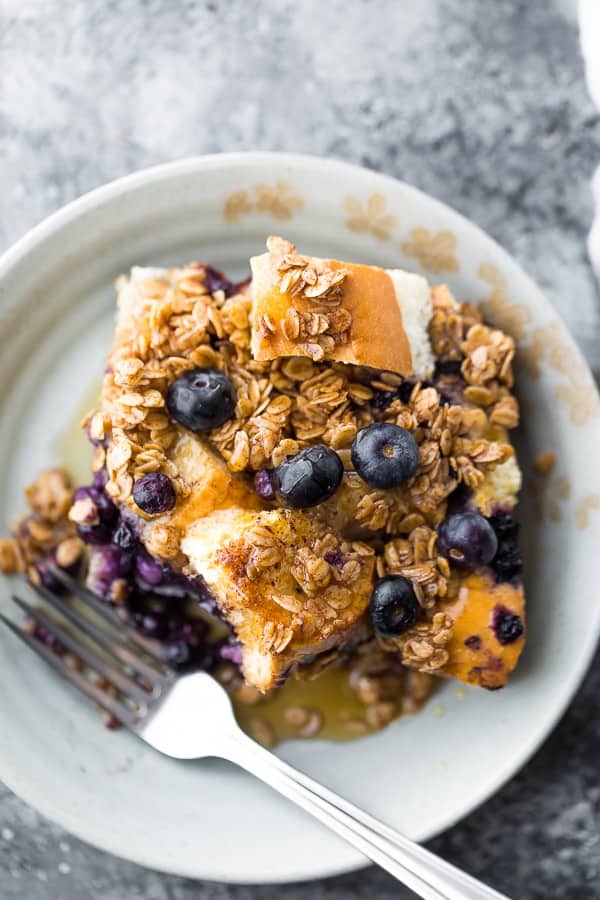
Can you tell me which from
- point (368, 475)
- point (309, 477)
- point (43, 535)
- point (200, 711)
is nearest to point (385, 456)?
point (368, 475)

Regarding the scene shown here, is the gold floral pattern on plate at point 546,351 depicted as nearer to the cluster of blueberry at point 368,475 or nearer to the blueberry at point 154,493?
the cluster of blueberry at point 368,475

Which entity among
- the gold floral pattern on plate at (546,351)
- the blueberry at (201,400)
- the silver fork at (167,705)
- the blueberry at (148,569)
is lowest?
the silver fork at (167,705)

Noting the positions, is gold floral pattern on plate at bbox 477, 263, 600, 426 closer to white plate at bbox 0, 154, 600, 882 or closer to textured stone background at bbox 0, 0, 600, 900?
white plate at bbox 0, 154, 600, 882

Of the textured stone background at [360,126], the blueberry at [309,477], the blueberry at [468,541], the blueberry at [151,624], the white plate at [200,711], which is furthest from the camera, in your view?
the textured stone background at [360,126]

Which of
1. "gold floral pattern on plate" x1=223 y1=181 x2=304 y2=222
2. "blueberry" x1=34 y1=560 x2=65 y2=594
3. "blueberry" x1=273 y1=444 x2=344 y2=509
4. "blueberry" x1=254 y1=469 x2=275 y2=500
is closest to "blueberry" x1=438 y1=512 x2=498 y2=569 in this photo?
"blueberry" x1=273 y1=444 x2=344 y2=509

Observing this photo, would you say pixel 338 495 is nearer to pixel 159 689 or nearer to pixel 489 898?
pixel 159 689

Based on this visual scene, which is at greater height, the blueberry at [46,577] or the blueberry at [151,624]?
the blueberry at [46,577]

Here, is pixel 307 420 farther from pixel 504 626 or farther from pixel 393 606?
pixel 504 626

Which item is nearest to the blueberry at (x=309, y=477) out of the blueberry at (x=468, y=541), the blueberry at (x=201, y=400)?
the blueberry at (x=201, y=400)
